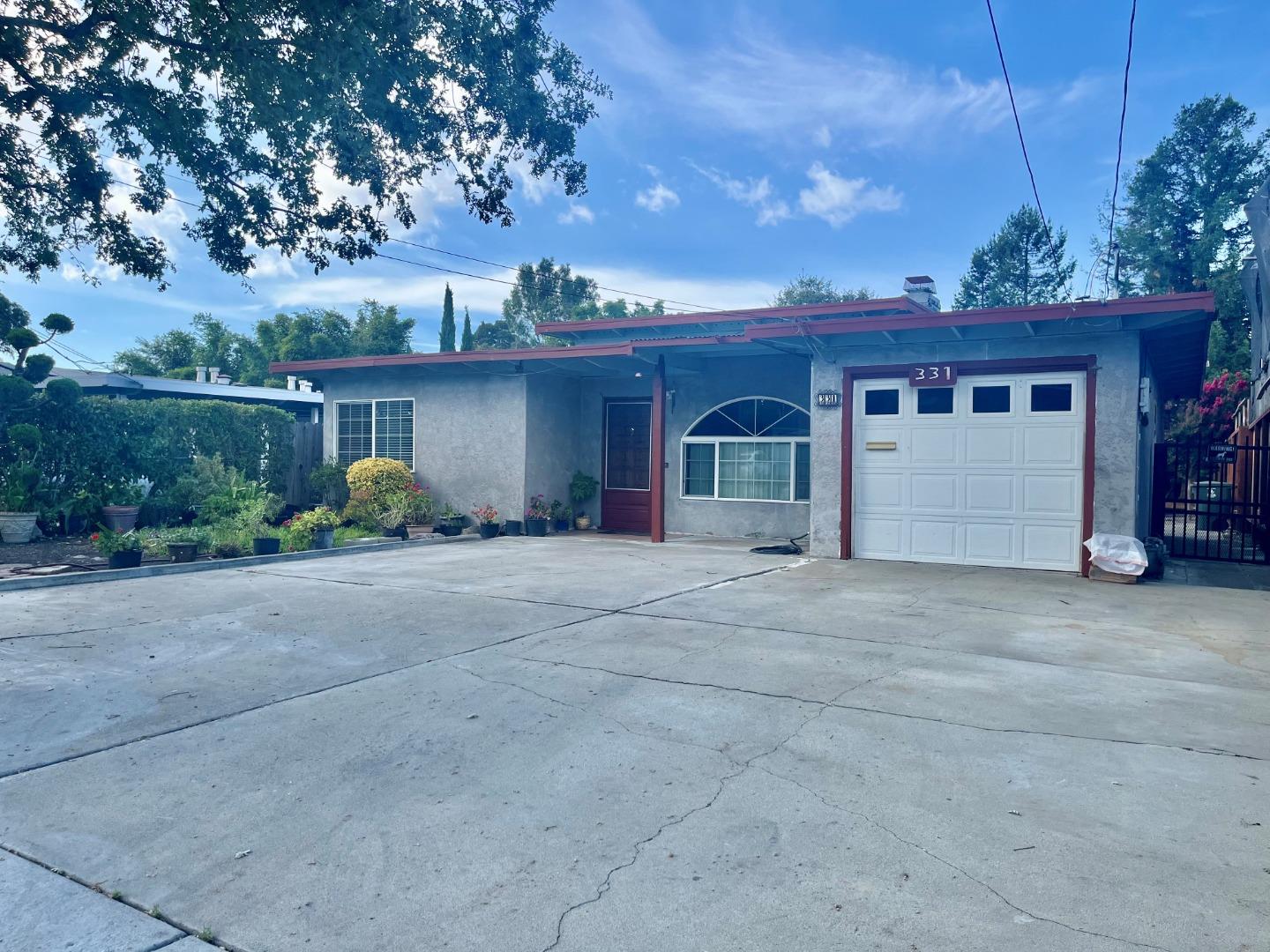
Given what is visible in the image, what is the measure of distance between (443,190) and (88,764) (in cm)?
622

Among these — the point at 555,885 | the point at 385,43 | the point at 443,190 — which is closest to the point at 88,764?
the point at 555,885

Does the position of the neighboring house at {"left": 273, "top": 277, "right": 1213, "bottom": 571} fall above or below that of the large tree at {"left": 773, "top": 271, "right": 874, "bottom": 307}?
below

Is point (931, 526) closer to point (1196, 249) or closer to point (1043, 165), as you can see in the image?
point (1043, 165)

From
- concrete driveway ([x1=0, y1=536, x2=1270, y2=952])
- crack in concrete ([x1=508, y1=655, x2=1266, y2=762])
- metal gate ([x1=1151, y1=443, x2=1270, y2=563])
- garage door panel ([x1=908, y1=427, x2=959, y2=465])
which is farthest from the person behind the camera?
metal gate ([x1=1151, y1=443, x2=1270, y2=563])

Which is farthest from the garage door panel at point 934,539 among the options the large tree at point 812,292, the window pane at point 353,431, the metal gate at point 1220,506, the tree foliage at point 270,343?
the large tree at point 812,292

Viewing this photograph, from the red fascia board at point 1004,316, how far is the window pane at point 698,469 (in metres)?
3.59

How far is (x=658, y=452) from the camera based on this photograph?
44.0ft

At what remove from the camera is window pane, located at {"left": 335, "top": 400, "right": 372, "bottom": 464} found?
1630 centimetres

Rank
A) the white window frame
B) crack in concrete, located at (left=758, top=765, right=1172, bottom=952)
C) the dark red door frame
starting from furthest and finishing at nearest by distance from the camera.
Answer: the white window frame → the dark red door frame → crack in concrete, located at (left=758, top=765, right=1172, bottom=952)

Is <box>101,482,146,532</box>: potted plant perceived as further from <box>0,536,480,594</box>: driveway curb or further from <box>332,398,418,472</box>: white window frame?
<box>332,398,418,472</box>: white window frame

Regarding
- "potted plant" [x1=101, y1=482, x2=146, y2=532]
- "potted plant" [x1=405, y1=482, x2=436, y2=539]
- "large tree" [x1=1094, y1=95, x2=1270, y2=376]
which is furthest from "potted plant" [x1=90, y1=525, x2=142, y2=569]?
"large tree" [x1=1094, y1=95, x2=1270, y2=376]

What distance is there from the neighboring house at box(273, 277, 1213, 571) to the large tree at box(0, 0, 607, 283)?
471 cm

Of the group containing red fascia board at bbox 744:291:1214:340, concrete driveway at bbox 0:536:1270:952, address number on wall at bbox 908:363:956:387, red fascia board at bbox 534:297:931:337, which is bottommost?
concrete driveway at bbox 0:536:1270:952

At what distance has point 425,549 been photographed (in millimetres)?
12523
